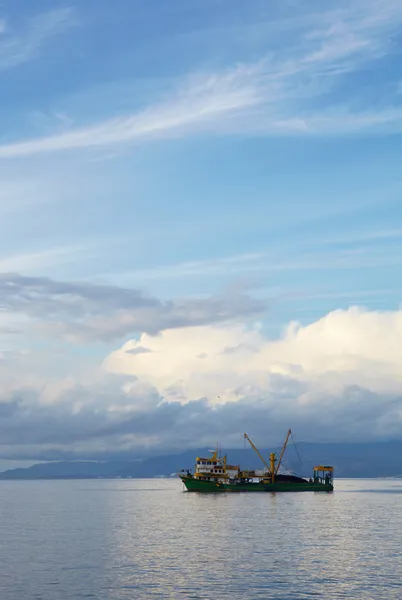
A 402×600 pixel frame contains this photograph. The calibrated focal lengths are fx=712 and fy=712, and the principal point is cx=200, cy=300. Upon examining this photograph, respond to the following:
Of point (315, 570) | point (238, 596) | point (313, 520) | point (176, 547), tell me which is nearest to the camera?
point (238, 596)

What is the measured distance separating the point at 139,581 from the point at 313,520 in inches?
4145

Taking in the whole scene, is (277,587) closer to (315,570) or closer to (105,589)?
(315,570)

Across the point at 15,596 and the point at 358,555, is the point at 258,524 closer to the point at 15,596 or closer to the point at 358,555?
the point at 358,555

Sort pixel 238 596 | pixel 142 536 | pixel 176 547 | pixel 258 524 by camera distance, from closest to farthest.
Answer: pixel 238 596 → pixel 176 547 → pixel 142 536 → pixel 258 524

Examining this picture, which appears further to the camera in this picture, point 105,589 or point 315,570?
point 315,570

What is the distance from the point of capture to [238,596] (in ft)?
260

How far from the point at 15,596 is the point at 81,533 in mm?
69860

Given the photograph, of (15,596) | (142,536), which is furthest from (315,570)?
(142,536)

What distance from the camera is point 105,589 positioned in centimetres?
8356

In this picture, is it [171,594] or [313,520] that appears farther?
[313,520]

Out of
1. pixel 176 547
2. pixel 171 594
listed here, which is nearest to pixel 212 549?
pixel 176 547

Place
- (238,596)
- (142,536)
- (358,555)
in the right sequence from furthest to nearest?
(142,536)
(358,555)
(238,596)

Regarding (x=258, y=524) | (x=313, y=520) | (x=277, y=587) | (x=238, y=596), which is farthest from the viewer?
(x=313, y=520)

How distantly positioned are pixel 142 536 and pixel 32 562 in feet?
133
